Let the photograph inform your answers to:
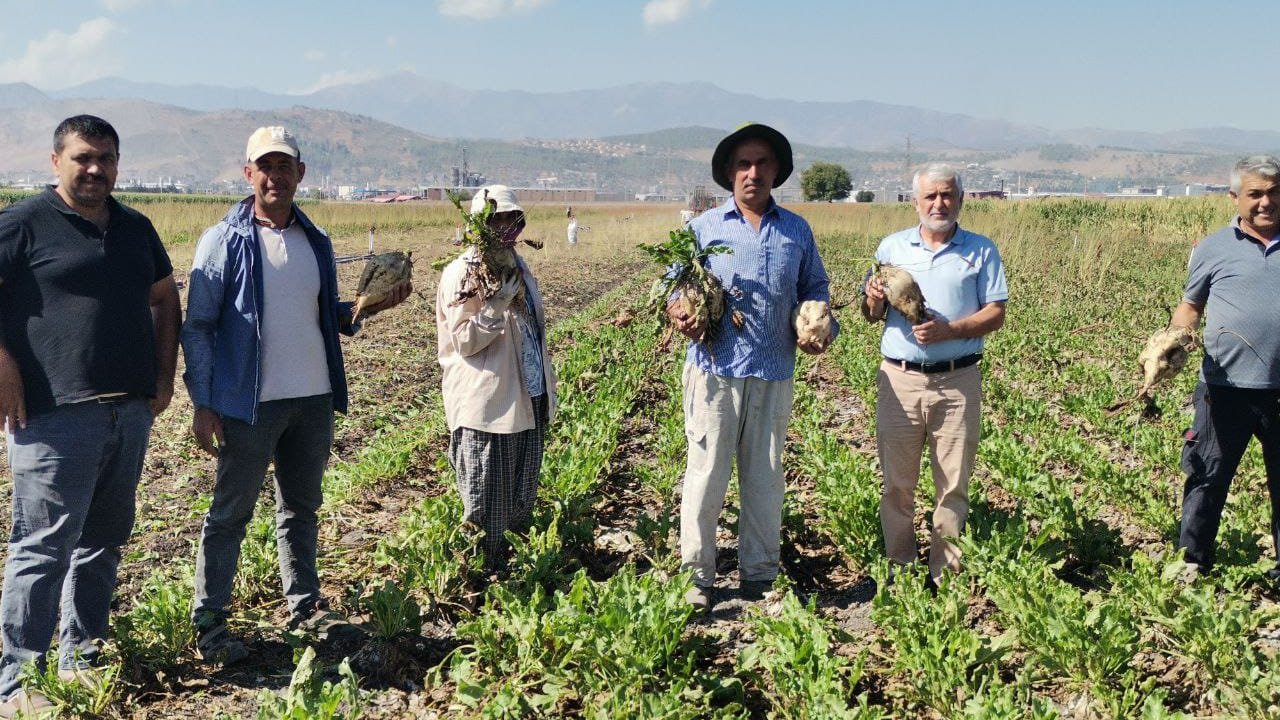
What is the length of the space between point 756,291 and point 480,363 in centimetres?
128

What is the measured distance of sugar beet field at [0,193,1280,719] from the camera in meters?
3.36

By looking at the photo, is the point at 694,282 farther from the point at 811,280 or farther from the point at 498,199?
the point at 498,199

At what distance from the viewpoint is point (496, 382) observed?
430 centimetres

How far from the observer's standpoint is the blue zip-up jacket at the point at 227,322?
148 inches

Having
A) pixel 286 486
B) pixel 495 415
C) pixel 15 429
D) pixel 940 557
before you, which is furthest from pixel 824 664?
pixel 15 429

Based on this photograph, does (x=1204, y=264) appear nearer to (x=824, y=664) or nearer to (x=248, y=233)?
(x=824, y=664)

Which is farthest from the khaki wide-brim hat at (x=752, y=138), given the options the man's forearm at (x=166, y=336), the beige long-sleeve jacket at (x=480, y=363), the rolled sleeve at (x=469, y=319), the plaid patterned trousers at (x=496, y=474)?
the man's forearm at (x=166, y=336)

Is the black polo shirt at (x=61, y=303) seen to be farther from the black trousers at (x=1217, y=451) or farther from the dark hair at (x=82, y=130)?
the black trousers at (x=1217, y=451)

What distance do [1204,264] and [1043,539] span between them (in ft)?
4.68

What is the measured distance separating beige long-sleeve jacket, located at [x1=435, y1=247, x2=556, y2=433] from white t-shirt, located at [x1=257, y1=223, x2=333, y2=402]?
536mm

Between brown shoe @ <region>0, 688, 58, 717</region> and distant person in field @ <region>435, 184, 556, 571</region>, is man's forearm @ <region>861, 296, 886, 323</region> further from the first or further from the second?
brown shoe @ <region>0, 688, 58, 717</region>

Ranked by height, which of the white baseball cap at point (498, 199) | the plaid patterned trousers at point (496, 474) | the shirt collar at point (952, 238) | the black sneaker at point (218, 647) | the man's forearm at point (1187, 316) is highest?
the white baseball cap at point (498, 199)

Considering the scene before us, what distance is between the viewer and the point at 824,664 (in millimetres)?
3260

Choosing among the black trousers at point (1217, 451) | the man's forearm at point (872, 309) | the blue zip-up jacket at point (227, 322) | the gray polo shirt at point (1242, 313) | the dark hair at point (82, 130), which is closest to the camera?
the dark hair at point (82, 130)
